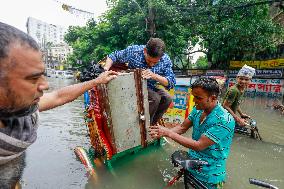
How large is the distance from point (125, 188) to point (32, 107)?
3.28 meters

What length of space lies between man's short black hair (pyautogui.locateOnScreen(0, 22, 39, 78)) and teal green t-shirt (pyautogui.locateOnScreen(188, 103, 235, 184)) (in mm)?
2418

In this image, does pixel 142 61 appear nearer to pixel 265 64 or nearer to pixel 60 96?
pixel 60 96

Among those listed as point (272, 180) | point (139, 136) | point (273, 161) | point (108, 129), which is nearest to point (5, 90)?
point (108, 129)

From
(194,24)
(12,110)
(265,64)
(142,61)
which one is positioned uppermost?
(194,24)

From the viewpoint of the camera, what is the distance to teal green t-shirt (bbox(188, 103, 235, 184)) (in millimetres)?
3080

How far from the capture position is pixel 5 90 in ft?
3.24

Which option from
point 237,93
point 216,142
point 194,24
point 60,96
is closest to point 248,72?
point 237,93

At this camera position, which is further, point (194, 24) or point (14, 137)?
point (194, 24)

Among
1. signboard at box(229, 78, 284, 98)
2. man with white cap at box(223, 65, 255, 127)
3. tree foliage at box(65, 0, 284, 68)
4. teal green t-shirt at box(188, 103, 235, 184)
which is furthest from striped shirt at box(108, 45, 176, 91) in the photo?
tree foliage at box(65, 0, 284, 68)

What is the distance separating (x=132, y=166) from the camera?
15.9 feet

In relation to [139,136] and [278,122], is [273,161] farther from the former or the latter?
[278,122]

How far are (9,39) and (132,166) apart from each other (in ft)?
13.6

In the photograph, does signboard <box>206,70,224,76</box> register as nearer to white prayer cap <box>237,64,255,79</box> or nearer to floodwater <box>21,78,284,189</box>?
floodwater <box>21,78,284,189</box>

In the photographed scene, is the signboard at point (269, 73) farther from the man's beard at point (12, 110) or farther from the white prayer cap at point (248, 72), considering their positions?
the man's beard at point (12, 110)
